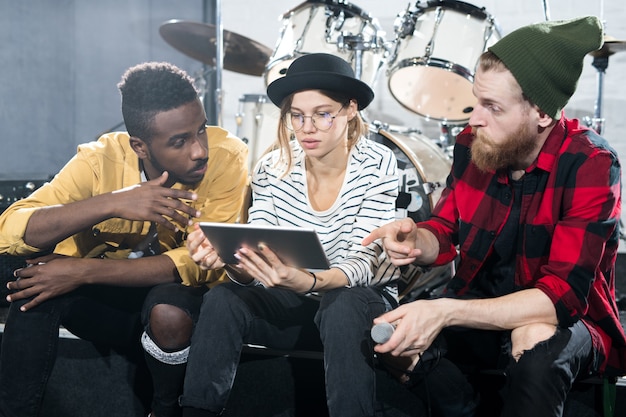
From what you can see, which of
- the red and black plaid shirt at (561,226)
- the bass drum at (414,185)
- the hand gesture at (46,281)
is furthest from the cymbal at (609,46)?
the hand gesture at (46,281)

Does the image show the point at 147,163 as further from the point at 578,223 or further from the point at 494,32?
the point at 494,32

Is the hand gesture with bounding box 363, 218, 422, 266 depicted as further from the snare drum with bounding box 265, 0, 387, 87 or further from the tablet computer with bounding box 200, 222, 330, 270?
the snare drum with bounding box 265, 0, 387, 87

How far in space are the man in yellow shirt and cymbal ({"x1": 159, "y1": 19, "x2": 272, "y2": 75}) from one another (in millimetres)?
1262

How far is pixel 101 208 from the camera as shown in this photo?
2.00 m

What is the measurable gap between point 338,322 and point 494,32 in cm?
181

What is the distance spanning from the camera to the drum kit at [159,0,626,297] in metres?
2.68

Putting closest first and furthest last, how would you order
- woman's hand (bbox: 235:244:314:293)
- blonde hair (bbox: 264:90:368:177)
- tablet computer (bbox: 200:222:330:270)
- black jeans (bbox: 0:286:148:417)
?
tablet computer (bbox: 200:222:330:270) → woman's hand (bbox: 235:244:314:293) → black jeans (bbox: 0:286:148:417) → blonde hair (bbox: 264:90:368:177)

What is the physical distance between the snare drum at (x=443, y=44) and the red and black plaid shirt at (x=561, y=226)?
3.62 ft

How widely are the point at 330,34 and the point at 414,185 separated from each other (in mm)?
765

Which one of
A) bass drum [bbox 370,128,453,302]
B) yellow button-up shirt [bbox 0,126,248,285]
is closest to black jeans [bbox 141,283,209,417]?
yellow button-up shirt [bbox 0,126,248,285]

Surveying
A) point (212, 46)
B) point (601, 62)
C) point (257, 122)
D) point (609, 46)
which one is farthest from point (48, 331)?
point (601, 62)

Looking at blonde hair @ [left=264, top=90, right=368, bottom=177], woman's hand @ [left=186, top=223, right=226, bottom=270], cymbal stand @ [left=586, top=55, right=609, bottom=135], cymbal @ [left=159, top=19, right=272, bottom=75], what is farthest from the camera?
cymbal @ [left=159, top=19, right=272, bottom=75]

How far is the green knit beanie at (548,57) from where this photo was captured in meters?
1.59

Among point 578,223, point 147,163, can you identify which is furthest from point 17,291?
point 578,223
